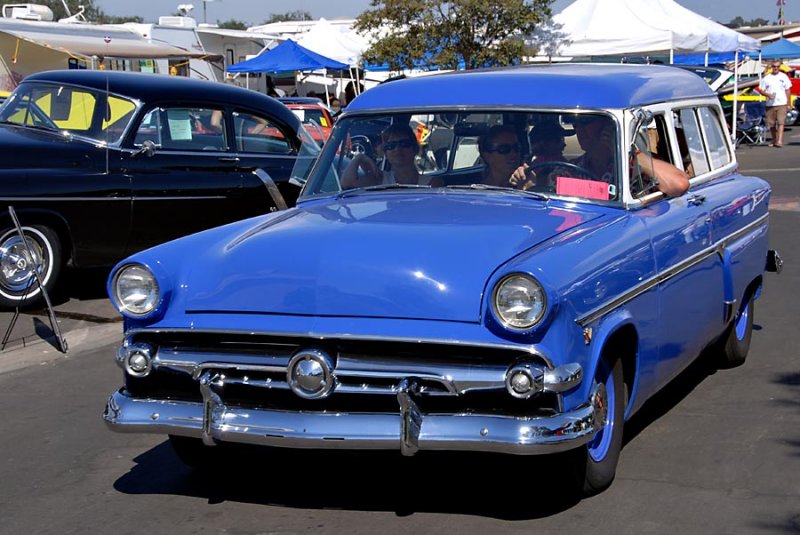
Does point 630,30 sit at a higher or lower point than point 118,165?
higher

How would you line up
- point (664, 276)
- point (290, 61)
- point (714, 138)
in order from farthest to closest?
1. point (290, 61)
2. point (714, 138)
3. point (664, 276)

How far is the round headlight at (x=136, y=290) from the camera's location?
4.51 metres

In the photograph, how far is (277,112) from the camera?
10.7 meters

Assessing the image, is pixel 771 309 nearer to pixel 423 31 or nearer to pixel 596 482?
pixel 596 482

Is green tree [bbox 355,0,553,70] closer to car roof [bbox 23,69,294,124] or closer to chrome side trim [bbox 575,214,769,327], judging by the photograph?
car roof [bbox 23,69,294,124]

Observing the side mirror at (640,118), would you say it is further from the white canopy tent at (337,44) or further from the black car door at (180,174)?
the white canopy tent at (337,44)

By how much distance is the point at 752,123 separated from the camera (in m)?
26.6

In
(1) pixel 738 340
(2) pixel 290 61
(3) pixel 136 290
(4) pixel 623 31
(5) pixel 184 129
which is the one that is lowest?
(1) pixel 738 340

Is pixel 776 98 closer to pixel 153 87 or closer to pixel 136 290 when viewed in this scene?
pixel 153 87

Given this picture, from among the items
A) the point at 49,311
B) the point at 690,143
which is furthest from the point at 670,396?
the point at 49,311

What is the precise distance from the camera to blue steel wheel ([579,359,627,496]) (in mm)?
4539

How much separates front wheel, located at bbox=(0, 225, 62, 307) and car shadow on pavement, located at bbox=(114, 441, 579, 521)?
4020 millimetres

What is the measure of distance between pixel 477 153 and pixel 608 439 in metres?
1.60

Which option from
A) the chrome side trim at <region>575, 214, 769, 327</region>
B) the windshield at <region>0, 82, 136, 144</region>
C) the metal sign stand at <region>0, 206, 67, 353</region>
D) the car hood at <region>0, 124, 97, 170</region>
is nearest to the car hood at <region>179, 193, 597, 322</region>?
the chrome side trim at <region>575, 214, 769, 327</region>
